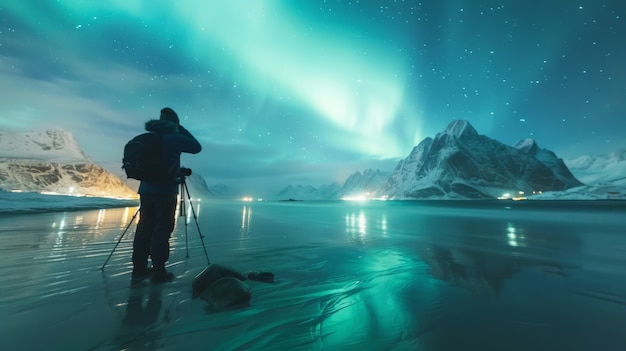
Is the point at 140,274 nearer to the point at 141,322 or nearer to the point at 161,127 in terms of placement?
the point at 141,322

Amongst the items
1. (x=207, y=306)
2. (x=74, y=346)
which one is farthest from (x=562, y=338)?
(x=74, y=346)

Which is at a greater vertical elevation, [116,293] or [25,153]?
[25,153]

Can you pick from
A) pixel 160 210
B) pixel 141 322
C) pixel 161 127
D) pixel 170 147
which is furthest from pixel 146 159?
pixel 141 322

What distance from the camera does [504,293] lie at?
17.7 ft

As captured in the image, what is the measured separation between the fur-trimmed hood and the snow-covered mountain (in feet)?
615

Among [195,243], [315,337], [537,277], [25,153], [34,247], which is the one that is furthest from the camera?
[25,153]

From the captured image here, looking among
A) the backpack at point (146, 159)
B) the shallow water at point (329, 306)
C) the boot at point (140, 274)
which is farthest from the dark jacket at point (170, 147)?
the shallow water at point (329, 306)

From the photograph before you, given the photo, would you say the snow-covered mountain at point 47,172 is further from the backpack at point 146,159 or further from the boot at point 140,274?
the backpack at point 146,159

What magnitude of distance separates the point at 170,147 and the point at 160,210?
1428mm

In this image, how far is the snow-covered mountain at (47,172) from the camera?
14288 centimetres

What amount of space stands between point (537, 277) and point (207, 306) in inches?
313

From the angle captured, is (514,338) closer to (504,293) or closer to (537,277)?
(504,293)

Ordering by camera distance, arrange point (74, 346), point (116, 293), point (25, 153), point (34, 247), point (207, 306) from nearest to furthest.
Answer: point (74, 346), point (207, 306), point (116, 293), point (34, 247), point (25, 153)

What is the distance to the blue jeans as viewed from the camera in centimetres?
571
